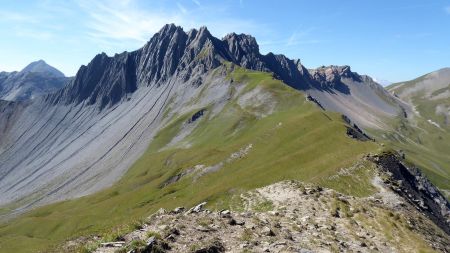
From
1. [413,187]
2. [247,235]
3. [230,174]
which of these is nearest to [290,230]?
[247,235]

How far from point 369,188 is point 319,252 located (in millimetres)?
40280

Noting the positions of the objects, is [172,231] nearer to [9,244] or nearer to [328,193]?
[328,193]

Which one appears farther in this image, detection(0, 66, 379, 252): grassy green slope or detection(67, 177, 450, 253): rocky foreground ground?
detection(0, 66, 379, 252): grassy green slope

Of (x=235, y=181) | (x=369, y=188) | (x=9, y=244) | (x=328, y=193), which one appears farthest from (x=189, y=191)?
(x=328, y=193)

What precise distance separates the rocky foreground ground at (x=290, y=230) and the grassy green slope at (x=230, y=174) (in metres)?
21.5

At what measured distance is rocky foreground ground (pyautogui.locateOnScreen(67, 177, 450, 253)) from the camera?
986 inches

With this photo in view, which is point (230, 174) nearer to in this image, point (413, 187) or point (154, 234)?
point (413, 187)

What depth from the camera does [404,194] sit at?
64.7 metres

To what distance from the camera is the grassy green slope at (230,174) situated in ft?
289

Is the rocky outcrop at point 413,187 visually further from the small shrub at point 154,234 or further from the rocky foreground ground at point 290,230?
the small shrub at point 154,234

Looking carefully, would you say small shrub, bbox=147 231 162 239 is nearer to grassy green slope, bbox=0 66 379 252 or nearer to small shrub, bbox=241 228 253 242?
small shrub, bbox=241 228 253 242

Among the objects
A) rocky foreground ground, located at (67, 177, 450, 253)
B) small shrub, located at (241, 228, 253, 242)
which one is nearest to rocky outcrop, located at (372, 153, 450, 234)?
rocky foreground ground, located at (67, 177, 450, 253)

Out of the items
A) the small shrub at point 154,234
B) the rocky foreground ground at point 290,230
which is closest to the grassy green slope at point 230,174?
the rocky foreground ground at point 290,230

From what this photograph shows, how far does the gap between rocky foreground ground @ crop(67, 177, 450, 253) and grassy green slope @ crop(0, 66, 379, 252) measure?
21500mm
